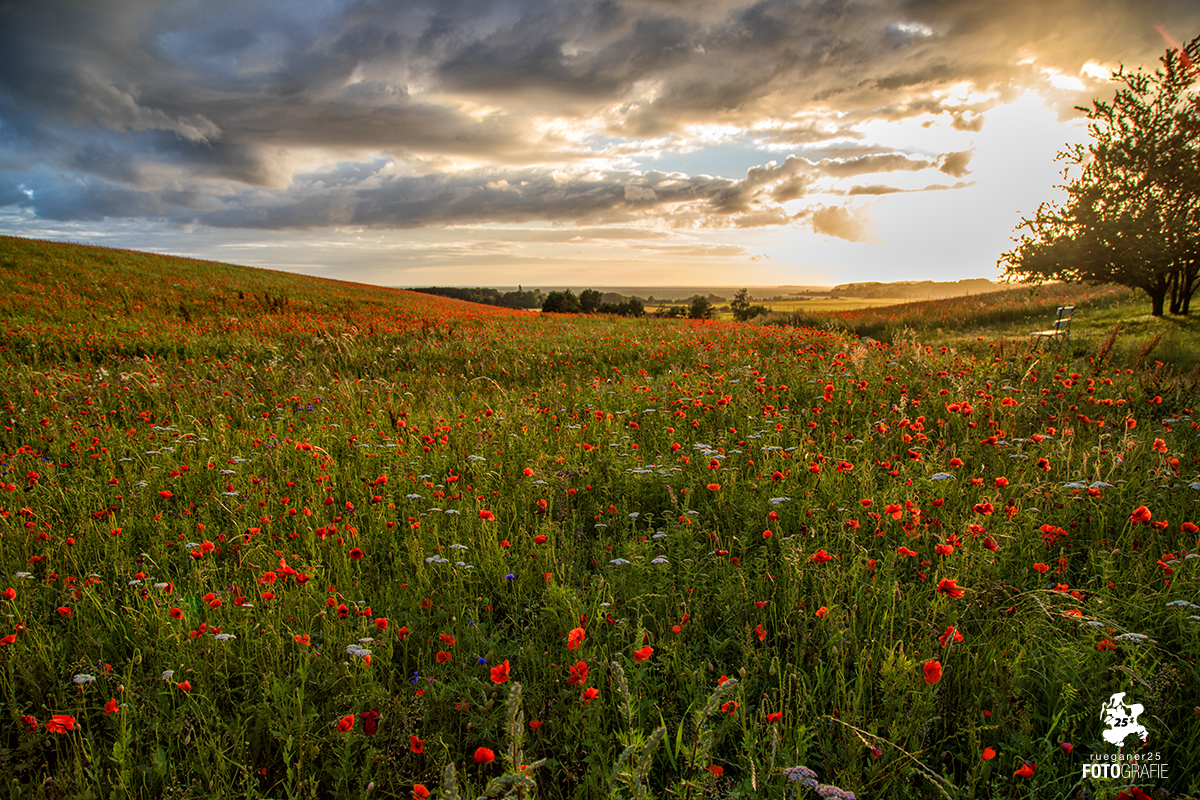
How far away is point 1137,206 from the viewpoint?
15914 mm

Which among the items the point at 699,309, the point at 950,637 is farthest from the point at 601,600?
the point at 699,309

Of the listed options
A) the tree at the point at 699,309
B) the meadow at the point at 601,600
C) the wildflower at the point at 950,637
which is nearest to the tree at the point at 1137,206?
the meadow at the point at 601,600

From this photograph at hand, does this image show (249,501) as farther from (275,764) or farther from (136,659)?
(275,764)

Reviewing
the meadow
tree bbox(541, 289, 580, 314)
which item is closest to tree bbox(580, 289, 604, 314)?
tree bbox(541, 289, 580, 314)

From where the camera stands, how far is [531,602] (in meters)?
2.98

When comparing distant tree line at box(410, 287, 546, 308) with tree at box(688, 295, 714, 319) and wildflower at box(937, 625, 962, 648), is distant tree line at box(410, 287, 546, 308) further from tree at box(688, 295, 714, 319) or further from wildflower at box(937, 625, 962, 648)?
wildflower at box(937, 625, 962, 648)

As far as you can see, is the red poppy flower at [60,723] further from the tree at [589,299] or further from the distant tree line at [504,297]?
the distant tree line at [504,297]

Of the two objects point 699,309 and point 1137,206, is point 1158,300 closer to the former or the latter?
point 1137,206

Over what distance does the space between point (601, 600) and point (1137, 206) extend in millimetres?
21903

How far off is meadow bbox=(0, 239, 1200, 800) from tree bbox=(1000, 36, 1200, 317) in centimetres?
1263

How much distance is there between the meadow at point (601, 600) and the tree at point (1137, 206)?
41.4ft

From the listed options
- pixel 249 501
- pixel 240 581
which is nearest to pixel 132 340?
pixel 249 501

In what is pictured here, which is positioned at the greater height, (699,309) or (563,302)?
(563,302)

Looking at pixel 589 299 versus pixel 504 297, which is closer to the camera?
pixel 589 299
